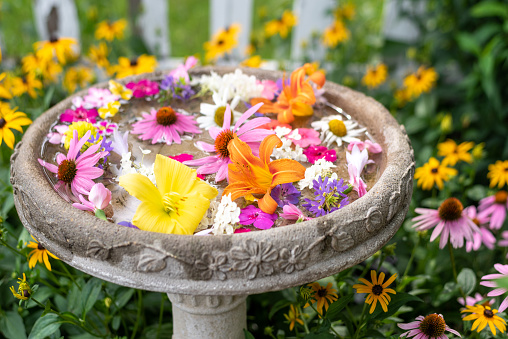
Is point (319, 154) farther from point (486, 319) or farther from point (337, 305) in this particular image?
point (486, 319)

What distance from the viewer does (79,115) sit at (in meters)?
1.22

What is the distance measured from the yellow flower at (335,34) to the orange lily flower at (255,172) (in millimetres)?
1516

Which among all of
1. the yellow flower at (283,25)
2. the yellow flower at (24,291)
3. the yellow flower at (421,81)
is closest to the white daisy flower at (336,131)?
the yellow flower at (24,291)

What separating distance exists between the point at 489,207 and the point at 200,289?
113cm

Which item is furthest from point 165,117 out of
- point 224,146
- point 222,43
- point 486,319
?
point 222,43

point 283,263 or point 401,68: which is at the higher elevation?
point 283,263

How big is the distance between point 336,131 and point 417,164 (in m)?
0.89

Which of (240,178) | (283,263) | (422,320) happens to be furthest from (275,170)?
(422,320)

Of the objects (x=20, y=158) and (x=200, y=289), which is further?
(x=20, y=158)

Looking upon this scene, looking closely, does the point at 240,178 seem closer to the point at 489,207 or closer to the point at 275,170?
the point at 275,170

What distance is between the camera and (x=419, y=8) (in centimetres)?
252

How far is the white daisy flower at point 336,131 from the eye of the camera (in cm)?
117

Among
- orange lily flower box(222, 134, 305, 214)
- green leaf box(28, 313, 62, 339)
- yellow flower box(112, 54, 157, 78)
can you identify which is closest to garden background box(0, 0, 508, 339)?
green leaf box(28, 313, 62, 339)

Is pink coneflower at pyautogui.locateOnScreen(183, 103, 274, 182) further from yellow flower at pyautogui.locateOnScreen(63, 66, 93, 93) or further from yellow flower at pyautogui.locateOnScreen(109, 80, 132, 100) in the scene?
yellow flower at pyautogui.locateOnScreen(63, 66, 93, 93)
